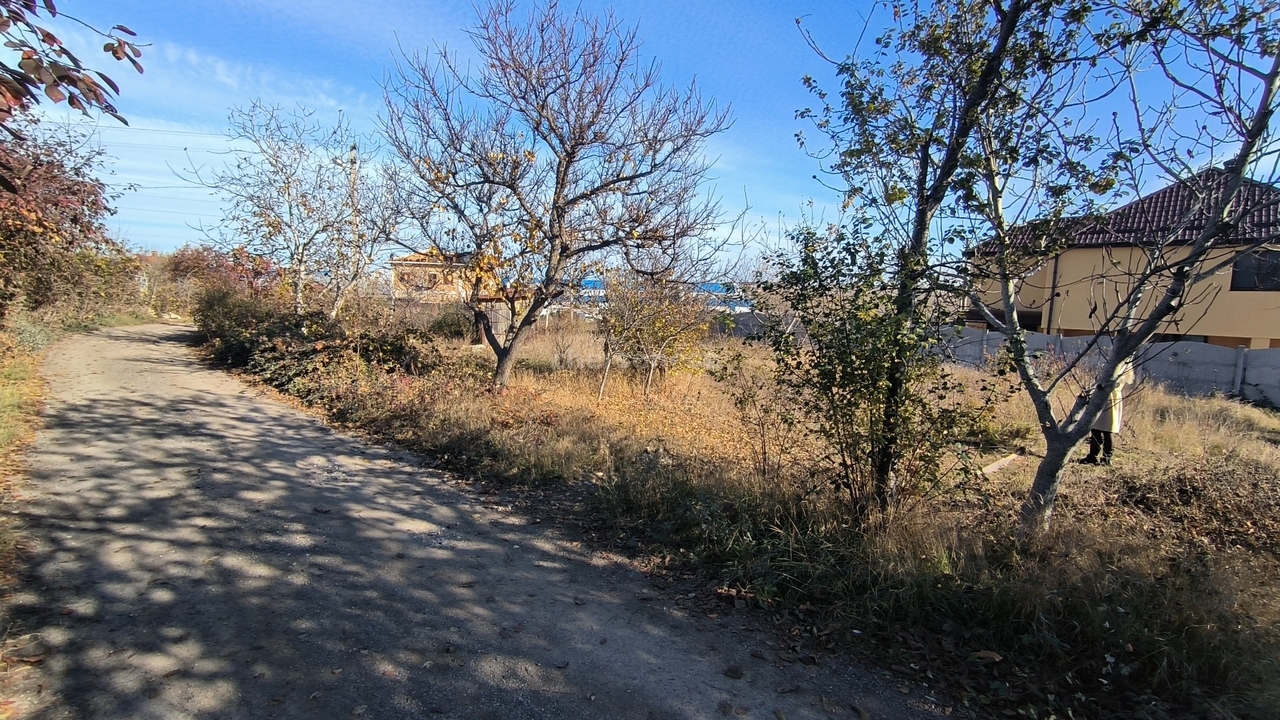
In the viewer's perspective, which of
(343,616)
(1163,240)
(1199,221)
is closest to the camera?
(343,616)

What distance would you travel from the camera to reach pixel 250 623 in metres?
3.30

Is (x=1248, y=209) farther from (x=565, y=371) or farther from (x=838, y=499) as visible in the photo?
(x=565, y=371)

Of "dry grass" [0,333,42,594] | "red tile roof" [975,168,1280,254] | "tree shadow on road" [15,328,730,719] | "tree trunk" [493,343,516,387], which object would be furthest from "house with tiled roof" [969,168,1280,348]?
"tree trunk" [493,343,516,387]

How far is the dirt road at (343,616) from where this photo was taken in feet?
9.09

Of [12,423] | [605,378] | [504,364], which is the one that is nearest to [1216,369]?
[605,378]

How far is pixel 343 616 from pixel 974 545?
392cm

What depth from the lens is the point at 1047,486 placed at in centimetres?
419

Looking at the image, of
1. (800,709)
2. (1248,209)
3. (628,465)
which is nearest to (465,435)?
(628,465)

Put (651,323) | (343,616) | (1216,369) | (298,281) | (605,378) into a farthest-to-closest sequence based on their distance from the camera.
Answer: (1216,369) < (298,281) < (651,323) < (605,378) < (343,616)

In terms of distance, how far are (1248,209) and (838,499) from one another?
2.86 metres

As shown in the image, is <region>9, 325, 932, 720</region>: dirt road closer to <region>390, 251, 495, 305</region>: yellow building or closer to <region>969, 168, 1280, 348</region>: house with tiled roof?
<region>969, 168, 1280, 348</region>: house with tiled roof

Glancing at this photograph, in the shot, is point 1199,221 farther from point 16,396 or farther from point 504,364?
point 16,396

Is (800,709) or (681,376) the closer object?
(800,709)

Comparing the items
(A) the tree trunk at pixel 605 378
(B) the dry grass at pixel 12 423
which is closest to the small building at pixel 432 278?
(A) the tree trunk at pixel 605 378
